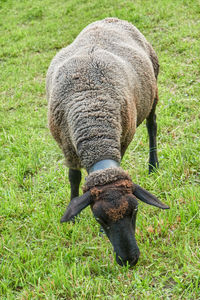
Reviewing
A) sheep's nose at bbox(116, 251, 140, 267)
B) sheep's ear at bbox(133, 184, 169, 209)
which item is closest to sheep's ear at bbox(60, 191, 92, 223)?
sheep's ear at bbox(133, 184, 169, 209)

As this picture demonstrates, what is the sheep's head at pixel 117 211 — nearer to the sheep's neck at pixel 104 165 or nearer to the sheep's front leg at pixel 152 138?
the sheep's neck at pixel 104 165

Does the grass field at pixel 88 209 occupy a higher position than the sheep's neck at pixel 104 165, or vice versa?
the sheep's neck at pixel 104 165

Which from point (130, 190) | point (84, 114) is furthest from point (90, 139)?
point (130, 190)

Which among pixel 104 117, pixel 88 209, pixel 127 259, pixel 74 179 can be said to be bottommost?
pixel 88 209

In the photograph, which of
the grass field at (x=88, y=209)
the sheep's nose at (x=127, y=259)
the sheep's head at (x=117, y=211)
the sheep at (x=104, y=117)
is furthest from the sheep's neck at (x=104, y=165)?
the grass field at (x=88, y=209)

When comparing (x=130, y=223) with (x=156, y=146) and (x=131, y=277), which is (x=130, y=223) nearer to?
(x=131, y=277)

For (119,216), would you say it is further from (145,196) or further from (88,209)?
(88,209)

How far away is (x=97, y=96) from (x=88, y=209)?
53.5 inches

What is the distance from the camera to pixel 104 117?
2.99 meters

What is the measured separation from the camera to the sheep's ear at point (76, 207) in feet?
8.25

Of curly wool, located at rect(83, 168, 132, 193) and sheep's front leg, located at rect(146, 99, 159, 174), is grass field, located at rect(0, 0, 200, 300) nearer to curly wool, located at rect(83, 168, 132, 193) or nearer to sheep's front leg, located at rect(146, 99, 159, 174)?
sheep's front leg, located at rect(146, 99, 159, 174)

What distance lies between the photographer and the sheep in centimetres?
256

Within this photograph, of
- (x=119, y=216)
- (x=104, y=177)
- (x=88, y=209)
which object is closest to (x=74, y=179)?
(x=88, y=209)

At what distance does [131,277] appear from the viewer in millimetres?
2807
